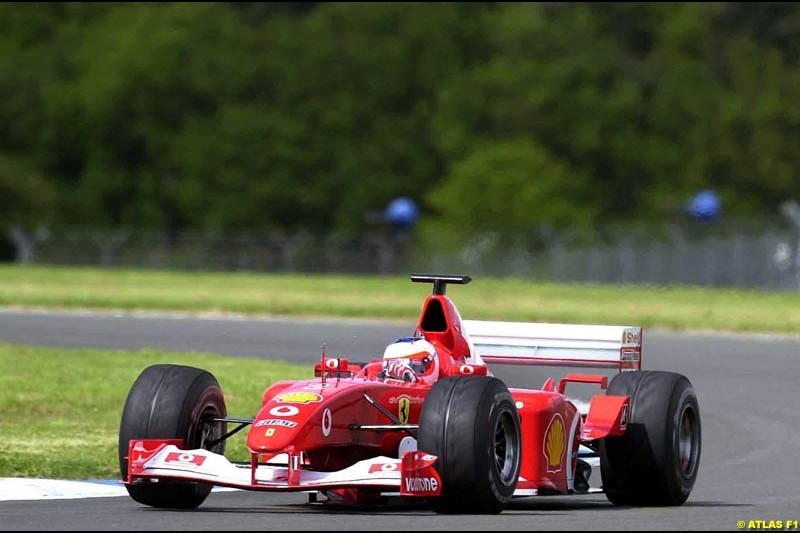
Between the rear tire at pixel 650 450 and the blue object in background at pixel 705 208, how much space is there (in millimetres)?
47191

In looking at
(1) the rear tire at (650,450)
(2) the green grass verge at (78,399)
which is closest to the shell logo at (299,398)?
(1) the rear tire at (650,450)

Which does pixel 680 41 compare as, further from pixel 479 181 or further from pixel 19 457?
pixel 19 457

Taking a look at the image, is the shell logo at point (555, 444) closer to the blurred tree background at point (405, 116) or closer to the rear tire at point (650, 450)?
the rear tire at point (650, 450)

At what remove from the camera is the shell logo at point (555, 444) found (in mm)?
10545

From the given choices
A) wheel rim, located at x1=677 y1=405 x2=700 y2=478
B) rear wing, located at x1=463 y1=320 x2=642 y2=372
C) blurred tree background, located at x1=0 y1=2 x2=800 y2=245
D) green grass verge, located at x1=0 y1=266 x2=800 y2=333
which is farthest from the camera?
blurred tree background, located at x1=0 y1=2 x2=800 y2=245

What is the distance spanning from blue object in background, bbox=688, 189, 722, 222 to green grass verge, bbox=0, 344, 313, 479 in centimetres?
3835

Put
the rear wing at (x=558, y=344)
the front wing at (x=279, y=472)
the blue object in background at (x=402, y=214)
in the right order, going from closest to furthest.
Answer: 1. the front wing at (x=279, y=472)
2. the rear wing at (x=558, y=344)
3. the blue object in background at (x=402, y=214)

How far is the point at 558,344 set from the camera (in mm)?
12414

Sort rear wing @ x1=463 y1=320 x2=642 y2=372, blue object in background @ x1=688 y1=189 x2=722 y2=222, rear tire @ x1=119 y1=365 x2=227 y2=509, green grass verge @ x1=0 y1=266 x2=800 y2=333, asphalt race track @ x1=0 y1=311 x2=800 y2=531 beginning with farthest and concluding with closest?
blue object in background @ x1=688 y1=189 x2=722 y2=222 < green grass verge @ x1=0 y1=266 x2=800 y2=333 < rear wing @ x1=463 y1=320 x2=642 y2=372 < rear tire @ x1=119 y1=365 x2=227 y2=509 < asphalt race track @ x1=0 y1=311 x2=800 y2=531

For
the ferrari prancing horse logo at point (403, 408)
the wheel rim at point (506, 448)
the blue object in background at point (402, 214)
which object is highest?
the blue object in background at point (402, 214)

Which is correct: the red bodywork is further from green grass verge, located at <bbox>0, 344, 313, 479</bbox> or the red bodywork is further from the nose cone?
green grass verge, located at <bbox>0, 344, 313, 479</bbox>

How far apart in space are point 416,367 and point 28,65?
64763 mm

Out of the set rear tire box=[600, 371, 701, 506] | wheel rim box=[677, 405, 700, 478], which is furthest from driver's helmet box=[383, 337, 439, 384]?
wheel rim box=[677, 405, 700, 478]

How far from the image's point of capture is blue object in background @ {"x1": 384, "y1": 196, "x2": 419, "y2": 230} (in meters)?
61.6
